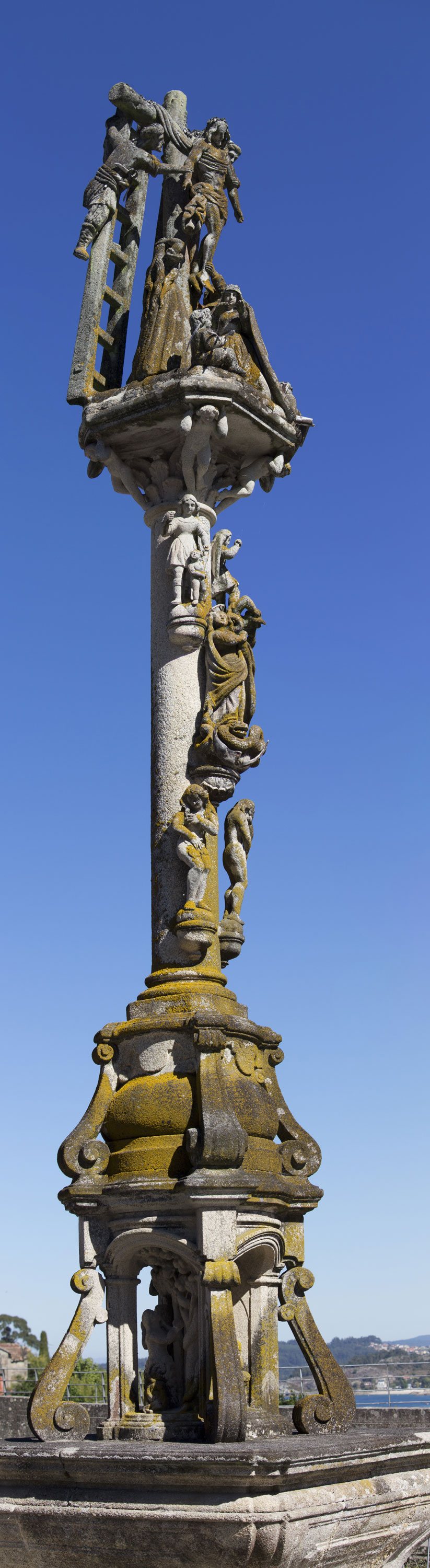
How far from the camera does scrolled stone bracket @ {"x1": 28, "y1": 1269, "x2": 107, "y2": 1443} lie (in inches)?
361

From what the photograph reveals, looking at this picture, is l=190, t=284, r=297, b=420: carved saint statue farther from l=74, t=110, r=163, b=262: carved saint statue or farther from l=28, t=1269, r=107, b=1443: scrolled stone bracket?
l=28, t=1269, r=107, b=1443: scrolled stone bracket

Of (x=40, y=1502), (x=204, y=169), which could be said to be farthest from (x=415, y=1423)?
(x=204, y=169)

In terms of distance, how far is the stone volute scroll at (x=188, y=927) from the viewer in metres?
9.26

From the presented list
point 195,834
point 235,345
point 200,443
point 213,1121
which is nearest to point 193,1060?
point 213,1121

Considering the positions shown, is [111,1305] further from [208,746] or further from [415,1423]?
[415,1423]

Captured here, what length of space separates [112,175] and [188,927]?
598cm

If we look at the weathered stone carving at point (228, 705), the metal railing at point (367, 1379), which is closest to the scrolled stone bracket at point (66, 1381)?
the weathered stone carving at point (228, 705)

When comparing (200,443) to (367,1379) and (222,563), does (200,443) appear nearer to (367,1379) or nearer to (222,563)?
(222,563)

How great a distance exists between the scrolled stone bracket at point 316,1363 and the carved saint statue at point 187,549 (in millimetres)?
4464

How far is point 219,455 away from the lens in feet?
38.2

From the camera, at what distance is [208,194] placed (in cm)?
1227

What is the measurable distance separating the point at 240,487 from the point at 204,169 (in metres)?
2.54

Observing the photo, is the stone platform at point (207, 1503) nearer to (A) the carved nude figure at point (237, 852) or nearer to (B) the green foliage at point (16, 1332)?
(A) the carved nude figure at point (237, 852)

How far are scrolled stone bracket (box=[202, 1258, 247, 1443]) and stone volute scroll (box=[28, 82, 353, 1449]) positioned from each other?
0.01 meters
